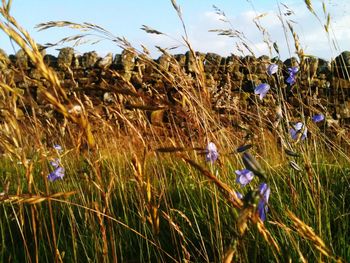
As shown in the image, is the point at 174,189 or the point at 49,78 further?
the point at 174,189

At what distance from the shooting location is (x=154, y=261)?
2184mm

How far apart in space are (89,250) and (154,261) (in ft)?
0.95

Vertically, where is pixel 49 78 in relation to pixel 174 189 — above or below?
above

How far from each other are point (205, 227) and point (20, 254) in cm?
95

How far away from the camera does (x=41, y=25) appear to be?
142cm

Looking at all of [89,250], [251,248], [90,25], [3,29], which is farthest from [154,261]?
[3,29]

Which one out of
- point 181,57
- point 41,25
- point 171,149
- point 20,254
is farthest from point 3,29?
point 181,57

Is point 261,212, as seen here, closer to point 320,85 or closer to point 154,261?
point 154,261

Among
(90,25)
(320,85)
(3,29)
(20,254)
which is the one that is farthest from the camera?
(320,85)


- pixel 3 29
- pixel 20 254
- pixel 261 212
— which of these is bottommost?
pixel 20 254

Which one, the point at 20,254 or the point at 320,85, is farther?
the point at 320,85

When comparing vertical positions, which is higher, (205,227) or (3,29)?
(3,29)

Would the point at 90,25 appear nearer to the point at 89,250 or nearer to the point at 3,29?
the point at 3,29

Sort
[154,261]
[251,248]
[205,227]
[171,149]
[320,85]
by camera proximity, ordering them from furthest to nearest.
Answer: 1. [320,85]
2. [205,227]
3. [154,261]
4. [251,248]
5. [171,149]
